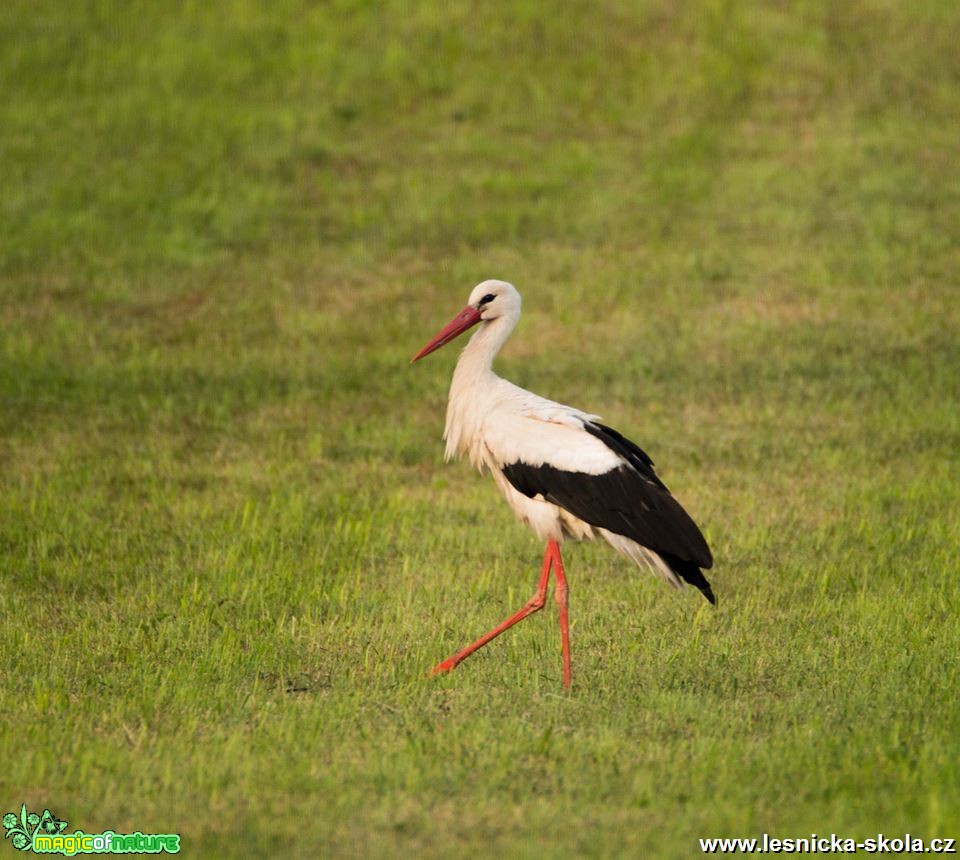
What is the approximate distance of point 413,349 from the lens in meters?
15.4

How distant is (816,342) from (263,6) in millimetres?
11921

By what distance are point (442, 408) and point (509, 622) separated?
19.9 feet

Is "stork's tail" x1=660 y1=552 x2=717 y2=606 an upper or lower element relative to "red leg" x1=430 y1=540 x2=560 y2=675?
upper

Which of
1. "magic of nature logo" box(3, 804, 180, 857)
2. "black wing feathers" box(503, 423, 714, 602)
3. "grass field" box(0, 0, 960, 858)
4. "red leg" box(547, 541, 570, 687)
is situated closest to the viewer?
"magic of nature logo" box(3, 804, 180, 857)

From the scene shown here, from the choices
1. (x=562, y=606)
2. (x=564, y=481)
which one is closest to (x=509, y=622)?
(x=562, y=606)

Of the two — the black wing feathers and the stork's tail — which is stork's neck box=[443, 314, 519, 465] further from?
the stork's tail

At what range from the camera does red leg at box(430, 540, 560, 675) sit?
24.1ft

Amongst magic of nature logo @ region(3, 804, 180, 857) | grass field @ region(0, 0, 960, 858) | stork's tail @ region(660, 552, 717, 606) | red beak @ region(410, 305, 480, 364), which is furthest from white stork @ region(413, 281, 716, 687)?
magic of nature logo @ region(3, 804, 180, 857)

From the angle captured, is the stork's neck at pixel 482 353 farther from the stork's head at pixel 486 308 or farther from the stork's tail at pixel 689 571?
the stork's tail at pixel 689 571

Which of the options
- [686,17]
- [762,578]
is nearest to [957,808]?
[762,578]

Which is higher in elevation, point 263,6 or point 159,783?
point 159,783

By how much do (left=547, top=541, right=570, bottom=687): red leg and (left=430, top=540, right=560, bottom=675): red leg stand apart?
0.6 inches

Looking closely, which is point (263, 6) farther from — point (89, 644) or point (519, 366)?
point (89, 644)

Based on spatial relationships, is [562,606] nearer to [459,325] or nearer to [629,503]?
[629,503]
